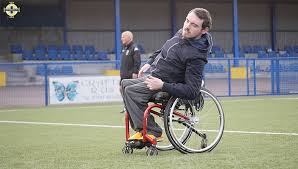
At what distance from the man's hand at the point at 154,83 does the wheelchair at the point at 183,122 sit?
19 centimetres

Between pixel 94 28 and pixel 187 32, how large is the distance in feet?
120

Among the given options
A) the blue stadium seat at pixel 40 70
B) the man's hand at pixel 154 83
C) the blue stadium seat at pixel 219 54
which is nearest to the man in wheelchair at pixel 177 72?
the man's hand at pixel 154 83

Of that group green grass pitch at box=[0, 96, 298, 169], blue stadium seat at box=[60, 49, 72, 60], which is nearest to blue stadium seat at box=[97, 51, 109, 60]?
blue stadium seat at box=[60, 49, 72, 60]

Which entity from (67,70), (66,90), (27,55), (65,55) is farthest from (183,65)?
(65,55)

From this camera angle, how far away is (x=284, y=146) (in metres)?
7.71

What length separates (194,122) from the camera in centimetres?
741

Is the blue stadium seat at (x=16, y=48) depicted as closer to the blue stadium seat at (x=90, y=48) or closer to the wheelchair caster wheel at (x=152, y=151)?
the blue stadium seat at (x=90, y=48)

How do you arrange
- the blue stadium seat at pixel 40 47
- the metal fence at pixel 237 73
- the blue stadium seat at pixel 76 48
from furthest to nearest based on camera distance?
1. the blue stadium seat at pixel 76 48
2. the blue stadium seat at pixel 40 47
3. the metal fence at pixel 237 73

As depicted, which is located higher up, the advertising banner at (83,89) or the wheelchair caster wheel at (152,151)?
the advertising banner at (83,89)

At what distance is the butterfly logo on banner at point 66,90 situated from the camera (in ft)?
64.9

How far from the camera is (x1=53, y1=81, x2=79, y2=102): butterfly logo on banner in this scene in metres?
19.8

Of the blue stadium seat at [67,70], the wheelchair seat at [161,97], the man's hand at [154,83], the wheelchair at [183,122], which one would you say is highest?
the blue stadium seat at [67,70]

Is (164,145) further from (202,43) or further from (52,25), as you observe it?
(52,25)

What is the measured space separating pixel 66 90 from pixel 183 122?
12885mm
